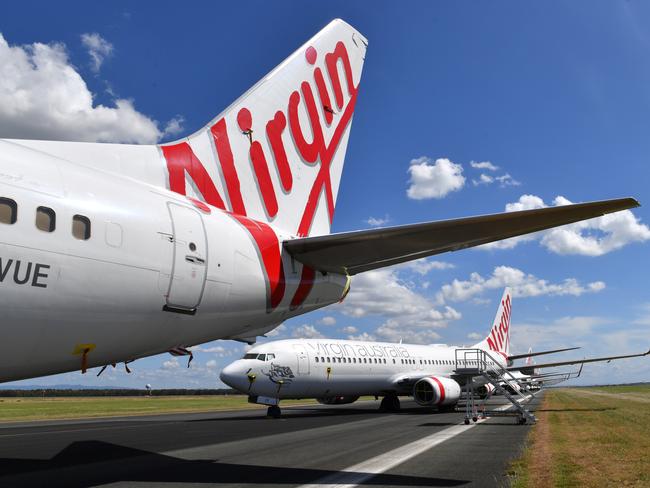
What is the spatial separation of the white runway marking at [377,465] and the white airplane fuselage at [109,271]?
9.81 ft

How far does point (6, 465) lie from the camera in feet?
35.0

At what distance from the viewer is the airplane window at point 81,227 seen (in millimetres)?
5547

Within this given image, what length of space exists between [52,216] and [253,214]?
11.7 ft

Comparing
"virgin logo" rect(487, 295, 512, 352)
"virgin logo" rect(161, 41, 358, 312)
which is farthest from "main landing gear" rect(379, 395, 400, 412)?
"virgin logo" rect(161, 41, 358, 312)

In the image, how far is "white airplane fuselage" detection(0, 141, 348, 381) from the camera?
5191 mm

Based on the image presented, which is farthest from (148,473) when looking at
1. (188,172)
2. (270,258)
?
(188,172)

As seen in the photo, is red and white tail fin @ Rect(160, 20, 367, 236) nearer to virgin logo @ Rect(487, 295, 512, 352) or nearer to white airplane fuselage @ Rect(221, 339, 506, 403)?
white airplane fuselage @ Rect(221, 339, 506, 403)

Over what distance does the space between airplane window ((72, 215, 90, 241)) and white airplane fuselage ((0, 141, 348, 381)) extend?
Result: 39 millimetres

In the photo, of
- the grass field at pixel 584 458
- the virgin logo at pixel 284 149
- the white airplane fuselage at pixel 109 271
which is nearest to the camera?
the white airplane fuselage at pixel 109 271

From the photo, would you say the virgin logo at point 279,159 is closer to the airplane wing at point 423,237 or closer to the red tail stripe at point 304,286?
the red tail stripe at point 304,286

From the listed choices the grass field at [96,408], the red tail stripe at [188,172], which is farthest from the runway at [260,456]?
the grass field at [96,408]

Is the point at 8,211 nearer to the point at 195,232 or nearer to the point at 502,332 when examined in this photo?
the point at 195,232

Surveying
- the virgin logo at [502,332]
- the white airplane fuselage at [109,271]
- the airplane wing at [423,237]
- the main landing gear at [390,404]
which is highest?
the virgin logo at [502,332]

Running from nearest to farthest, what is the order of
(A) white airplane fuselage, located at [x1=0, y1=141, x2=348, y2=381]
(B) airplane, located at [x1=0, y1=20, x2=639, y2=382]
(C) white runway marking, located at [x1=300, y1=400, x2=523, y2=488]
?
(A) white airplane fuselage, located at [x1=0, y1=141, x2=348, y2=381], (B) airplane, located at [x1=0, y1=20, x2=639, y2=382], (C) white runway marking, located at [x1=300, y1=400, x2=523, y2=488]
